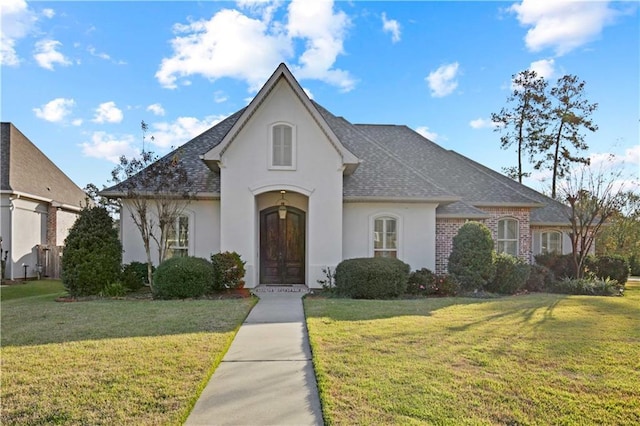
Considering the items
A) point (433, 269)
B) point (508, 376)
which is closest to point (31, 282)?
point (433, 269)

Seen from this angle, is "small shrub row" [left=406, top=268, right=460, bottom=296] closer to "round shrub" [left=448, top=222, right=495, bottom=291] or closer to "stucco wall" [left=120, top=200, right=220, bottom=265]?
"round shrub" [left=448, top=222, right=495, bottom=291]

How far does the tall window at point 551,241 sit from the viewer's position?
20.9 metres

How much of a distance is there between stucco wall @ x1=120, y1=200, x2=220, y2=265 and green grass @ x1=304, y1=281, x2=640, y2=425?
21.4ft

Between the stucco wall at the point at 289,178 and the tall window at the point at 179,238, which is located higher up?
the stucco wall at the point at 289,178

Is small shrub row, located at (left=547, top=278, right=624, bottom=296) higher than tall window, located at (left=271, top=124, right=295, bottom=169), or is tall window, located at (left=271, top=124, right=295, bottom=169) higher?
tall window, located at (left=271, top=124, right=295, bottom=169)

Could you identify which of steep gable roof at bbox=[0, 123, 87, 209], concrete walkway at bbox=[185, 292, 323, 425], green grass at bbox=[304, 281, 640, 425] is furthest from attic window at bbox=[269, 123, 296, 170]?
steep gable roof at bbox=[0, 123, 87, 209]

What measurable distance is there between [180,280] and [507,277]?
1005cm

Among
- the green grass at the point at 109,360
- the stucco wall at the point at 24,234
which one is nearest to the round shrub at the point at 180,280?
the green grass at the point at 109,360

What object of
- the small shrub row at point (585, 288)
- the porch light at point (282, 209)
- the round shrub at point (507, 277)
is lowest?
the small shrub row at point (585, 288)

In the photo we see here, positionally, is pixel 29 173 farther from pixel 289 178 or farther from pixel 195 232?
pixel 289 178

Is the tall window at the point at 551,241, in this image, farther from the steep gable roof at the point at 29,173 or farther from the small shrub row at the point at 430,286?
the steep gable roof at the point at 29,173

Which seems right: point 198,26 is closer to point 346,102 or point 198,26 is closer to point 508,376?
point 346,102

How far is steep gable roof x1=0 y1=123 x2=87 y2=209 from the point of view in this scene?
1892cm

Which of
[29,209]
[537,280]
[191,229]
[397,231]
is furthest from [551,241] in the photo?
[29,209]
